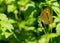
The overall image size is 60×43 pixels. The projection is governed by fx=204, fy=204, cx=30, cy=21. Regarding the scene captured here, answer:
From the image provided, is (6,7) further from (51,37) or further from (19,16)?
Result: (51,37)

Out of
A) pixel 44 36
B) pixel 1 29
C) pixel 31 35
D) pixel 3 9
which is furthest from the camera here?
pixel 3 9

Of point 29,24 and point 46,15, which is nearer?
point 46,15

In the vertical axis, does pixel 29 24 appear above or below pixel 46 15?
below

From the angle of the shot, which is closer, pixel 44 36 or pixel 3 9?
pixel 44 36

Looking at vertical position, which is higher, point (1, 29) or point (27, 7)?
point (27, 7)

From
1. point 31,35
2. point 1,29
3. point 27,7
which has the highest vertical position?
point 27,7

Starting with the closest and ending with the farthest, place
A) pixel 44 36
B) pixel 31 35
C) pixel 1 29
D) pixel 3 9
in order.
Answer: pixel 1 29 < pixel 44 36 < pixel 31 35 < pixel 3 9

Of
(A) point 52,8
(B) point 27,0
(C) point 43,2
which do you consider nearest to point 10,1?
(B) point 27,0
